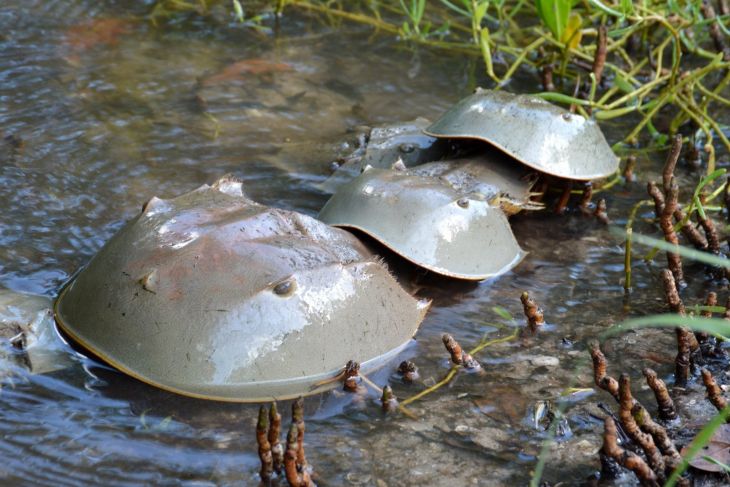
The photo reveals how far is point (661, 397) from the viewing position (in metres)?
2.44

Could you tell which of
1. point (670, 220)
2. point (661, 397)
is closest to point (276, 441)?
point (661, 397)

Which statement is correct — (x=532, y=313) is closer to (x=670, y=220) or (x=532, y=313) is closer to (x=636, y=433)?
(x=670, y=220)

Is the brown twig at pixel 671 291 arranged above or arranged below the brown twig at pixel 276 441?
above

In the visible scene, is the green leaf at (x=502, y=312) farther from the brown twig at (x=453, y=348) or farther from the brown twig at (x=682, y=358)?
the brown twig at (x=682, y=358)

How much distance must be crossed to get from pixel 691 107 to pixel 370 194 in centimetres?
213

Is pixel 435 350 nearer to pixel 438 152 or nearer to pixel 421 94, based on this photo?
pixel 438 152

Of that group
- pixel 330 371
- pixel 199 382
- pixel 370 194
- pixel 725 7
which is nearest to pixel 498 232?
pixel 370 194

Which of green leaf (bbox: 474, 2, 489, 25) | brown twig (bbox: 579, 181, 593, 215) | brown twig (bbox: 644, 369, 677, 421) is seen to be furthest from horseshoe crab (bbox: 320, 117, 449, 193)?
brown twig (bbox: 644, 369, 677, 421)

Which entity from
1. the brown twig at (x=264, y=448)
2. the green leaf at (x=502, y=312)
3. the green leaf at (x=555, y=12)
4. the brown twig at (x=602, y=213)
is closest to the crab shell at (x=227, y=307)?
the brown twig at (x=264, y=448)

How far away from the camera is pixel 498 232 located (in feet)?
11.0

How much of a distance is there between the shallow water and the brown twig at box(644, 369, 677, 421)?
0.18 metres

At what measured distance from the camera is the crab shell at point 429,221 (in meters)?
3.12

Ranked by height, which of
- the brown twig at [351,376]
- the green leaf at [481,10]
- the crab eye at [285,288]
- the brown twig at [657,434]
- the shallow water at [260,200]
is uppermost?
the green leaf at [481,10]

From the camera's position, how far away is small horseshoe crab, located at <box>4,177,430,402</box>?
8.09ft
